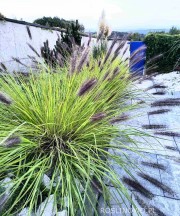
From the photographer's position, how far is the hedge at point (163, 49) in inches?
331

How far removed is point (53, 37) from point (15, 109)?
715cm

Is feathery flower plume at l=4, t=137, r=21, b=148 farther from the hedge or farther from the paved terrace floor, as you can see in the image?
the hedge

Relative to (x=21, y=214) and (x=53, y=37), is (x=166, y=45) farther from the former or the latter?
(x=21, y=214)

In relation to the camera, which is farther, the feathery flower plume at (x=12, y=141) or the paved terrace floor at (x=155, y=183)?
the paved terrace floor at (x=155, y=183)

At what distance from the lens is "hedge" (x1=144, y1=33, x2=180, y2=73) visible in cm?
841

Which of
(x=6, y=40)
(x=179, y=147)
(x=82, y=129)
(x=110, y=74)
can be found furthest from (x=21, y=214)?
(x=6, y=40)

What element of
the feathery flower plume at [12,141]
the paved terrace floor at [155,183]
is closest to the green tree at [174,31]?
the paved terrace floor at [155,183]

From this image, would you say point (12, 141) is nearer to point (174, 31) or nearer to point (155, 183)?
point (155, 183)

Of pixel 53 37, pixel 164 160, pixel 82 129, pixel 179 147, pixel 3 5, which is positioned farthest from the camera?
pixel 53 37

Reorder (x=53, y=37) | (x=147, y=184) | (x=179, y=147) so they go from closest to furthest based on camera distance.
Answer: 1. (x=147, y=184)
2. (x=179, y=147)
3. (x=53, y=37)

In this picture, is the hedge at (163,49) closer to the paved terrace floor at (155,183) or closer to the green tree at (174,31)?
the green tree at (174,31)

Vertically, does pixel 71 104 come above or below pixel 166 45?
below

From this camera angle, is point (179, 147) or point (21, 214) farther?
point (179, 147)

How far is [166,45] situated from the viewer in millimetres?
8766
